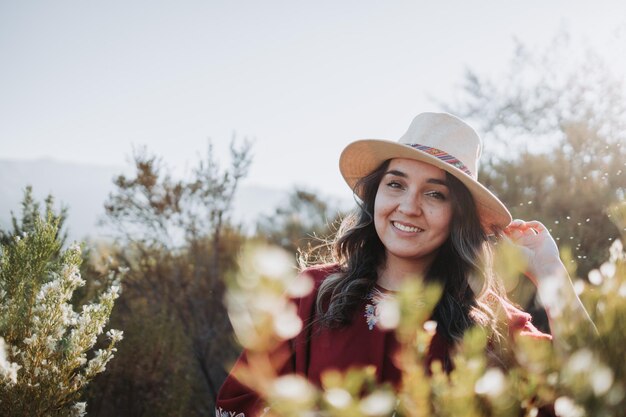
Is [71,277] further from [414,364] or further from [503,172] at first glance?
[503,172]

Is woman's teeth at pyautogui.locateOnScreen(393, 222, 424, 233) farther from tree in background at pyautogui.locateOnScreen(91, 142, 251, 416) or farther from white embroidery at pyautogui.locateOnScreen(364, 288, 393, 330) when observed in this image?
tree in background at pyautogui.locateOnScreen(91, 142, 251, 416)

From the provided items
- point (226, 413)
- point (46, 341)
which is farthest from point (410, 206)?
point (46, 341)

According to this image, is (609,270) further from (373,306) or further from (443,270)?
(443,270)

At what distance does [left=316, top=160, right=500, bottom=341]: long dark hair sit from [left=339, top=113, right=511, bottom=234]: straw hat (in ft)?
0.23

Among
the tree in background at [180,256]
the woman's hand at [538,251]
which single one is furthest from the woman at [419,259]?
the tree in background at [180,256]

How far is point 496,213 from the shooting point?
2734mm

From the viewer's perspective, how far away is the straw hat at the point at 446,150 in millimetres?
2559

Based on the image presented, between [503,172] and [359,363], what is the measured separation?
4.44 meters

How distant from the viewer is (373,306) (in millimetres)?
2648

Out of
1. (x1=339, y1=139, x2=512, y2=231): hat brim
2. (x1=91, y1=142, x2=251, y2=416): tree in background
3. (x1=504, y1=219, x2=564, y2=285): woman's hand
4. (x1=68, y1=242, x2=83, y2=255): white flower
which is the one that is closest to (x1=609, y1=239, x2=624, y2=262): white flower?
(x1=504, y1=219, x2=564, y2=285): woman's hand

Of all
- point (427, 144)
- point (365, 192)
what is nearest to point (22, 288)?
point (365, 192)

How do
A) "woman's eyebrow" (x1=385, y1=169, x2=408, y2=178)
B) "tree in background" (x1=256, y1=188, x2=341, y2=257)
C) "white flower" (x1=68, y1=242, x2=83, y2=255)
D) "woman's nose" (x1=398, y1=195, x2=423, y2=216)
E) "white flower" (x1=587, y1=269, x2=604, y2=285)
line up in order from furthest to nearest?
"tree in background" (x1=256, y1=188, x2=341, y2=257) → "woman's eyebrow" (x1=385, y1=169, x2=408, y2=178) → "woman's nose" (x1=398, y1=195, x2=423, y2=216) → "white flower" (x1=68, y1=242, x2=83, y2=255) → "white flower" (x1=587, y1=269, x2=604, y2=285)

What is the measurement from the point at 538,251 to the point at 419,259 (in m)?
0.60

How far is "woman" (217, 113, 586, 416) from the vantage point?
2.48 meters
